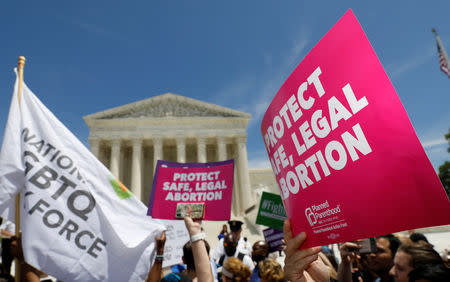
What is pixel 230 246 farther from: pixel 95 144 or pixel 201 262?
pixel 95 144

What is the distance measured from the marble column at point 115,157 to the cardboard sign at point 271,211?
106 ft

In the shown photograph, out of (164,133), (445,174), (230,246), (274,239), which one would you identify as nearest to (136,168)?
(164,133)

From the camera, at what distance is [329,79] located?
5.33 feet

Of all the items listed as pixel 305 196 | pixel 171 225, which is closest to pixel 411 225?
pixel 305 196

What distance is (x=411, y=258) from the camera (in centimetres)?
287

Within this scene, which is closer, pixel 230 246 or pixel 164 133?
pixel 230 246

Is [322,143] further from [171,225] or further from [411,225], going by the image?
[171,225]

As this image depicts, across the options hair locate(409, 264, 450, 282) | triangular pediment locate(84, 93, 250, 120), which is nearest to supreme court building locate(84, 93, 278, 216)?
triangular pediment locate(84, 93, 250, 120)

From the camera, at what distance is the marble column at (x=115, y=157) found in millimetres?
36750

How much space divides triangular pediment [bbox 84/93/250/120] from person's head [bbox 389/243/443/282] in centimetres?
3784

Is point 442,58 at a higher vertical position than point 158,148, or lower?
lower

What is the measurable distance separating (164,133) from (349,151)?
38867 millimetres

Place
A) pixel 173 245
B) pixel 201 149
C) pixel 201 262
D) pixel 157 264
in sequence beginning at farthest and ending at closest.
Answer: pixel 201 149, pixel 173 245, pixel 157 264, pixel 201 262

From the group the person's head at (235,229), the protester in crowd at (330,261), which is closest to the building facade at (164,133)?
the person's head at (235,229)
